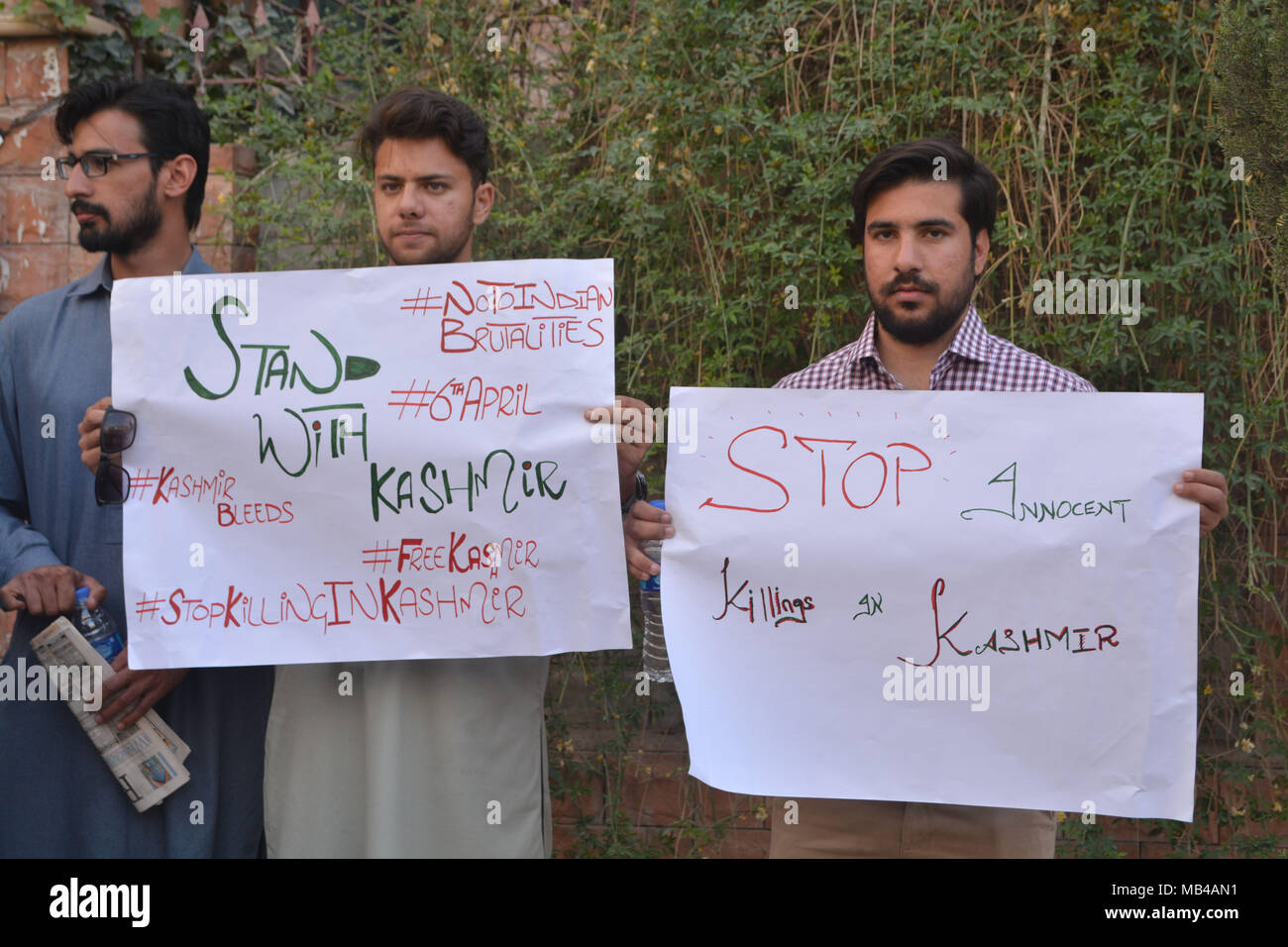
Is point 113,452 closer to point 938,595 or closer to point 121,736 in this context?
point 121,736

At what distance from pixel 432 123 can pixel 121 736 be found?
1.67 m

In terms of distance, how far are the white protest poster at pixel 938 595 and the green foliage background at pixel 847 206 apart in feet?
3.35

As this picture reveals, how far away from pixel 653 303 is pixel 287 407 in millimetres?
1466

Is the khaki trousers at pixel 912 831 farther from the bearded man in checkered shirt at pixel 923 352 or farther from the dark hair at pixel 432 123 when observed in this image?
the dark hair at pixel 432 123

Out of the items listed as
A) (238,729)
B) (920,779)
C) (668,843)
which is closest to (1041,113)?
(920,779)

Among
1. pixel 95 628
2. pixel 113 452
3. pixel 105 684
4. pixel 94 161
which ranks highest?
pixel 94 161

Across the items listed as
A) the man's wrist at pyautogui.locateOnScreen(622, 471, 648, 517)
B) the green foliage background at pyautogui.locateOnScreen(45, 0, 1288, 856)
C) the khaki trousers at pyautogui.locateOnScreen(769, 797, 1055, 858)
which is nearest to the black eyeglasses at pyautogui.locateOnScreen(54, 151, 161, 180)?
the green foliage background at pyautogui.locateOnScreen(45, 0, 1288, 856)

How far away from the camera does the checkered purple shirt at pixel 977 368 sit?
8.11 feet

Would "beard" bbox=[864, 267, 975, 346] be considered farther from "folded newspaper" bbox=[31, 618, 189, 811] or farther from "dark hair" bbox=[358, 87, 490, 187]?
"folded newspaper" bbox=[31, 618, 189, 811]

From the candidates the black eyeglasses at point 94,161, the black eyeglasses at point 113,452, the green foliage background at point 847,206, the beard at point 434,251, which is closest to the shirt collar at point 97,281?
the black eyeglasses at point 94,161

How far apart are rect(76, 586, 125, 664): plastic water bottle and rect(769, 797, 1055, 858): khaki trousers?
1.64 meters

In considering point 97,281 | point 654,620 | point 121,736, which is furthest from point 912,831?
point 97,281

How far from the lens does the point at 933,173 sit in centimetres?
247

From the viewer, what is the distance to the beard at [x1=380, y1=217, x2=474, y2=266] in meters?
2.65
